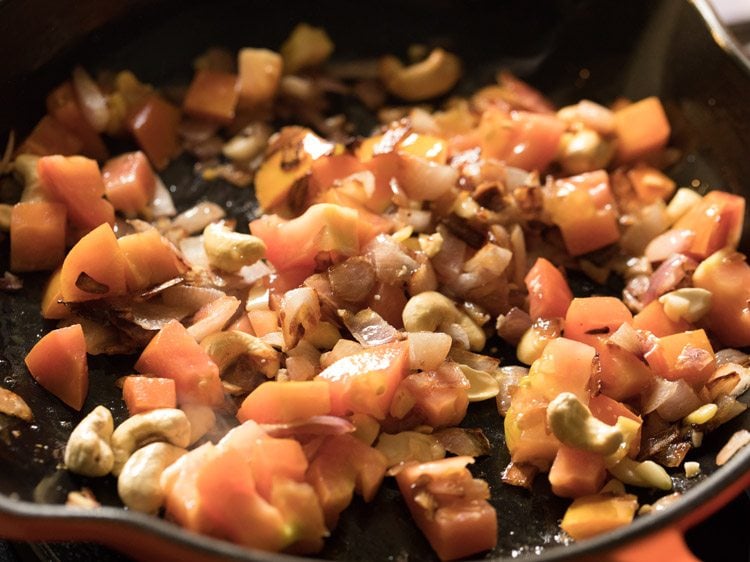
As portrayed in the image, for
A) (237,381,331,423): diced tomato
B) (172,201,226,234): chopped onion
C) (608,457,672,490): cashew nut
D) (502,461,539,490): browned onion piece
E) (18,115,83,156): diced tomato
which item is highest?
(18,115,83,156): diced tomato

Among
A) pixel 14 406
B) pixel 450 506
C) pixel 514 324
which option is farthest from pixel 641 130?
pixel 14 406

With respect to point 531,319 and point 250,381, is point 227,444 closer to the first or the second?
point 250,381

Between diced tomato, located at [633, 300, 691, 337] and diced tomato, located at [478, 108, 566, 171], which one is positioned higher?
diced tomato, located at [478, 108, 566, 171]

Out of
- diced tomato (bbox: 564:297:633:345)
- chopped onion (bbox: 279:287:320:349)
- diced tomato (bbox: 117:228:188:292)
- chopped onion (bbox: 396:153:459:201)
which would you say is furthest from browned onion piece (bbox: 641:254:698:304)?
diced tomato (bbox: 117:228:188:292)

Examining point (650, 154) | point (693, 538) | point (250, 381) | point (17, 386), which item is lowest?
point (693, 538)

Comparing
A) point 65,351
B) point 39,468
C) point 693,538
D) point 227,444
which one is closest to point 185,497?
point 227,444

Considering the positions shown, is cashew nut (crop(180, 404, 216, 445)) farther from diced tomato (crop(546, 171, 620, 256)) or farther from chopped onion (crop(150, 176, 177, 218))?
diced tomato (crop(546, 171, 620, 256))
